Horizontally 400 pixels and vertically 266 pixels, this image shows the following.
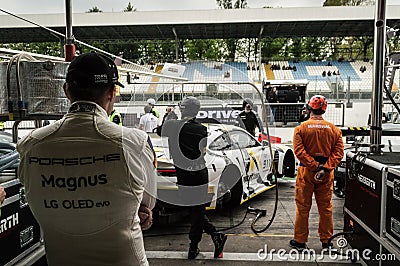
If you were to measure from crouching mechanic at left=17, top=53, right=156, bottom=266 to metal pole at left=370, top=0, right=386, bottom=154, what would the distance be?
10.4ft

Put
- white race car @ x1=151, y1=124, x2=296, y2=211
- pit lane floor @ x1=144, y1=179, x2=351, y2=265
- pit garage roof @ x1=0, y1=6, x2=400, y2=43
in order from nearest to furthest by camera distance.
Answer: pit lane floor @ x1=144, y1=179, x2=351, y2=265 < white race car @ x1=151, y1=124, x2=296, y2=211 < pit garage roof @ x1=0, y1=6, x2=400, y2=43

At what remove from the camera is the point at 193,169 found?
4.60 meters

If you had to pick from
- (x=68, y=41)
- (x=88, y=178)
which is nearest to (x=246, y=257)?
(x=68, y=41)

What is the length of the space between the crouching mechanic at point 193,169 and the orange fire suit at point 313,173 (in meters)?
0.97

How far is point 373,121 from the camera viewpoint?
4.24 m

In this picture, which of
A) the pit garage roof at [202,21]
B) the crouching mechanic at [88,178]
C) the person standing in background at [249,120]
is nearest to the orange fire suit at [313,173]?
the crouching mechanic at [88,178]

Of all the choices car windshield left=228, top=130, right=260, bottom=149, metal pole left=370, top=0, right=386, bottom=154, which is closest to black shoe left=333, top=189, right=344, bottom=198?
car windshield left=228, top=130, right=260, bottom=149

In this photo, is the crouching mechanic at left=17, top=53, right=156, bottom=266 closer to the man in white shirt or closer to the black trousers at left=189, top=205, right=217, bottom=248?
the black trousers at left=189, top=205, right=217, bottom=248

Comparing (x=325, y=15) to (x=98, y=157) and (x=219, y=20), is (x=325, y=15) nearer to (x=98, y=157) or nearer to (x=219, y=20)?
(x=219, y=20)

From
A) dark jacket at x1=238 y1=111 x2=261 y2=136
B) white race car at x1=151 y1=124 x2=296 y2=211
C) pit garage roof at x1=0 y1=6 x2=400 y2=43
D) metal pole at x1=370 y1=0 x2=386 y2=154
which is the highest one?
pit garage roof at x1=0 y1=6 x2=400 y2=43

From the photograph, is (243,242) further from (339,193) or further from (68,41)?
(68,41)

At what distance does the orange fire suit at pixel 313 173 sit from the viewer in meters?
4.66

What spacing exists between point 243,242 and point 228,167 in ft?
3.81

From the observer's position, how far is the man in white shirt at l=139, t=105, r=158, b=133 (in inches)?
376
